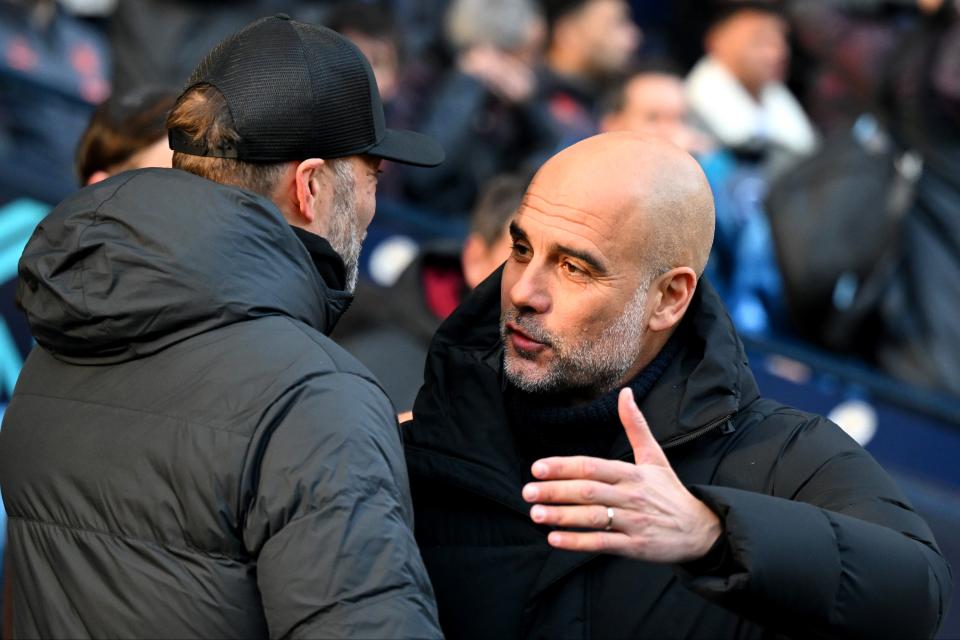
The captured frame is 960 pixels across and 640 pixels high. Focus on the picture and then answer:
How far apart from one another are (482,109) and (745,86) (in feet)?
5.47

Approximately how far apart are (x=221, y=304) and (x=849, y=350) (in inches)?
176

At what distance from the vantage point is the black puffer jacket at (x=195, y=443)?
6.40ft

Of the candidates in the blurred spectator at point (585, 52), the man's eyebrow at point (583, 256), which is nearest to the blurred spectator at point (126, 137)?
the man's eyebrow at point (583, 256)

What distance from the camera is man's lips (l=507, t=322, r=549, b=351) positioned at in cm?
254

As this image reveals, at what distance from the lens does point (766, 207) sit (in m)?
6.15

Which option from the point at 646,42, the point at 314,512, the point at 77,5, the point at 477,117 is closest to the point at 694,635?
the point at 314,512

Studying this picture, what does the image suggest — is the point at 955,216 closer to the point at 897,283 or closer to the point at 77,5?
the point at 897,283

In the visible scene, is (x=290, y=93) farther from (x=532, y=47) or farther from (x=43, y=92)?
(x=532, y=47)

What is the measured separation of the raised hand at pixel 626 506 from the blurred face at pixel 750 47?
560cm

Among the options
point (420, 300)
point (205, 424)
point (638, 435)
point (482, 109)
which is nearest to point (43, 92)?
point (482, 109)

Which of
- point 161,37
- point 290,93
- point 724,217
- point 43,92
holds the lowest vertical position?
point 724,217

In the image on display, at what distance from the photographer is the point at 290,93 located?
2359mm

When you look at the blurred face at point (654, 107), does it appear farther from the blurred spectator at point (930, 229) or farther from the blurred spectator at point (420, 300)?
the blurred spectator at point (420, 300)

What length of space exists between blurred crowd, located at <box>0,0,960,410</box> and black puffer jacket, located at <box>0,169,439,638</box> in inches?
90.6
